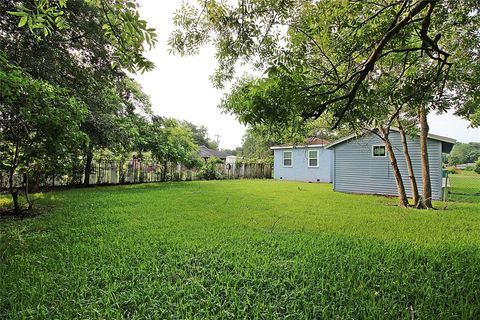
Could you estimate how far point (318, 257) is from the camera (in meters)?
3.24

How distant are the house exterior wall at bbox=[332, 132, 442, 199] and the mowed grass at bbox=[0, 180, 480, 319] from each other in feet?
17.9

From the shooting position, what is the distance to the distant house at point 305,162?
1689 centimetres

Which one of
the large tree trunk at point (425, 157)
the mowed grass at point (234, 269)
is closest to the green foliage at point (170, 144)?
the mowed grass at point (234, 269)

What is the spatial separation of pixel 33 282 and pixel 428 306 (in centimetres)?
362

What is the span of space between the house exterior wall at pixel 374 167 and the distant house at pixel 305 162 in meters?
3.77

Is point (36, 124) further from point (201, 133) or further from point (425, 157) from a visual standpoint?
point (201, 133)

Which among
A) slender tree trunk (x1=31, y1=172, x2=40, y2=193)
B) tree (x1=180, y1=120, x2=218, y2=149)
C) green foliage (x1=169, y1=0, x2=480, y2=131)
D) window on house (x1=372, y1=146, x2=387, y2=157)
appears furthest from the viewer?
tree (x1=180, y1=120, x2=218, y2=149)

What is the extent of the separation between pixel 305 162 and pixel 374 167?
668 centimetres

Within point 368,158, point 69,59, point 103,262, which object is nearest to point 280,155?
point 368,158

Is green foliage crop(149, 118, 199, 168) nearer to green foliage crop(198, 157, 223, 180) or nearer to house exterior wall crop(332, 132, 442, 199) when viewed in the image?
green foliage crop(198, 157, 223, 180)

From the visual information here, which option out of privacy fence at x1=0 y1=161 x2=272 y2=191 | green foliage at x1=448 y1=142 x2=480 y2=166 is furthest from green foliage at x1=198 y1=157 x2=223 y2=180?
green foliage at x1=448 y1=142 x2=480 y2=166

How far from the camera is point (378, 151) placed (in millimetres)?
11273

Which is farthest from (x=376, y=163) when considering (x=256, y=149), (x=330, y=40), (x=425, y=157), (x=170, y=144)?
(x=256, y=149)

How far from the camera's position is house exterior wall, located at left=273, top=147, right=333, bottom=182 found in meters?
16.9
